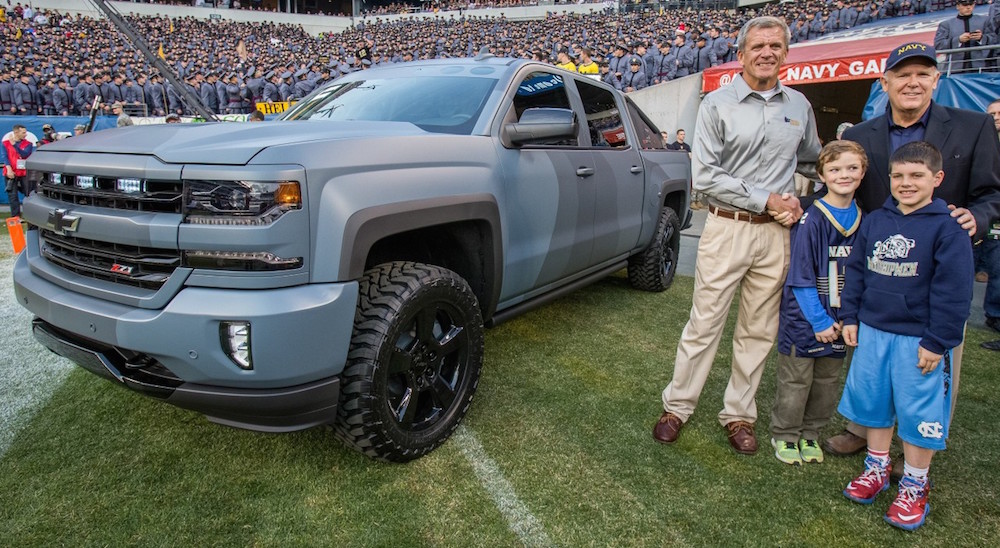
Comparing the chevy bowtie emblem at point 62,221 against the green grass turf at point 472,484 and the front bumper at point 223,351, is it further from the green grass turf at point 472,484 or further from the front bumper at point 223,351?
the green grass turf at point 472,484

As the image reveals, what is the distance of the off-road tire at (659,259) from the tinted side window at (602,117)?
1.02 meters

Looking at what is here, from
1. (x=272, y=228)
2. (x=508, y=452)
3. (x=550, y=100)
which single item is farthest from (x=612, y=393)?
(x=272, y=228)

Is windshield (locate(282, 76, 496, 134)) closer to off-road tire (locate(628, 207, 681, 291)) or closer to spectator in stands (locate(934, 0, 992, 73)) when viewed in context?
off-road tire (locate(628, 207, 681, 291))

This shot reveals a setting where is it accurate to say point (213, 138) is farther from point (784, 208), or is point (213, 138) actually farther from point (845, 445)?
point (845, 445)

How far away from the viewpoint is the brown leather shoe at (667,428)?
2.83 meters

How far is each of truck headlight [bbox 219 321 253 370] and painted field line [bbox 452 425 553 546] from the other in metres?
1.09

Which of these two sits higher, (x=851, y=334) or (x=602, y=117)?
(x=602, y=117)

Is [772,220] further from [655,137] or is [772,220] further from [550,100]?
[655,137]

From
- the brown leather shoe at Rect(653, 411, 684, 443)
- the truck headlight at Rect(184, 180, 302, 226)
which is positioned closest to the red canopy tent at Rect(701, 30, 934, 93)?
the brown leather shoe at Rect(653, 411, 684, 443)

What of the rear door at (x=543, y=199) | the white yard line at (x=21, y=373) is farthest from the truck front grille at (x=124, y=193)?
the rear door at (x=543, y=199)

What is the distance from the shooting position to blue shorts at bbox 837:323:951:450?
2223 mm

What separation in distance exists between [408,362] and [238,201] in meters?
0.92

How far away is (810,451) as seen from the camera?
272 centimetres

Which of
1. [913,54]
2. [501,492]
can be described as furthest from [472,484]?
[913,54]
